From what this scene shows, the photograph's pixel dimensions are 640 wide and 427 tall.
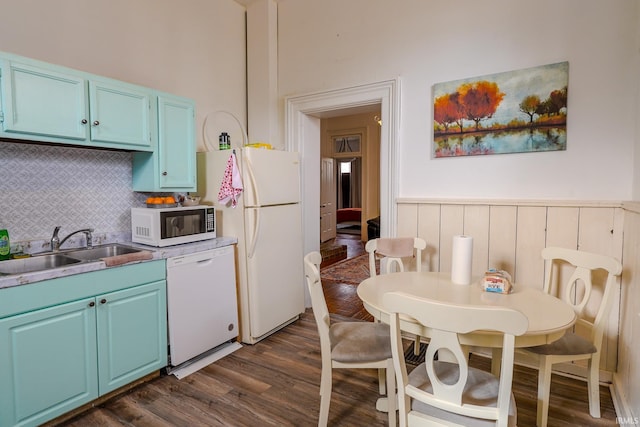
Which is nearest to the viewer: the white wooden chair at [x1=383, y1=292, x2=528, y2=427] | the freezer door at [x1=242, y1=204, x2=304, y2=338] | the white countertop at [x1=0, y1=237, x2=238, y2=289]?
the white wooden chair at [x1=383, y1=292, x2=528, y2=427]

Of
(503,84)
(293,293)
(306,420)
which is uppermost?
(503,84)

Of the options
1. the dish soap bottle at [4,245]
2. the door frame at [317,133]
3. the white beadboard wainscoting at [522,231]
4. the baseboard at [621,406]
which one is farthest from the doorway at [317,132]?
the dish soap bottle at [4,245]

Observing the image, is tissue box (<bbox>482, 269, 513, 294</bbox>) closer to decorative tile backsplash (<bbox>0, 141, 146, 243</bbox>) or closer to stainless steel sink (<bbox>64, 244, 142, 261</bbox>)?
stainless steel sink (<bbox>64, 244, 142, 261</bbox>)

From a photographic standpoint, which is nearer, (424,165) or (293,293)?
(424,165)

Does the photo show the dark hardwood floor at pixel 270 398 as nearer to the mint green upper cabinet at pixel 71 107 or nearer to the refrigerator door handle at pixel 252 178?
the refrigerator door handle at pixel 252 178

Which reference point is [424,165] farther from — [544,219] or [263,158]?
[263,158]

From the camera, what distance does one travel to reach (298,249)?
134 inches

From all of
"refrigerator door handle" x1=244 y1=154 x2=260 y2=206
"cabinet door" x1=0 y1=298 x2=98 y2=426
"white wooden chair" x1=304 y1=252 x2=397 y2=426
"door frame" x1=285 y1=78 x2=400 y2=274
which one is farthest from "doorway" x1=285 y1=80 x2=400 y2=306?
"cabinet door" x1=0 y1=298 x2=98 y2=426

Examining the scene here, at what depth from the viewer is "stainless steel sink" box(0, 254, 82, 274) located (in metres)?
2.00

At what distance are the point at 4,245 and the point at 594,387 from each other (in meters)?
3.51

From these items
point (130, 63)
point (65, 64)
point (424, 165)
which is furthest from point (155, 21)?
point (424, 165)

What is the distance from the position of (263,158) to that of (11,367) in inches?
79.4

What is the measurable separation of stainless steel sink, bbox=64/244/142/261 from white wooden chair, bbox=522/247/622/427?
2576 mm

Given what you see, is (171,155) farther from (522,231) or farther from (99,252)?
(522,231)
